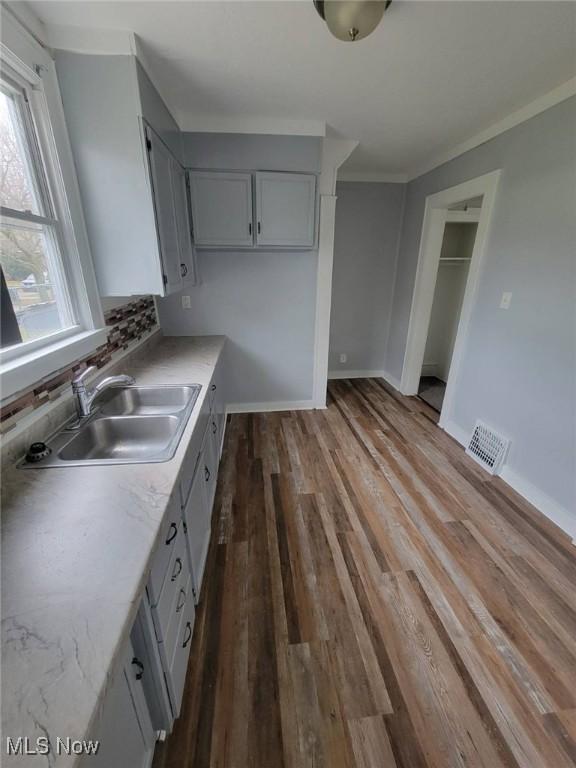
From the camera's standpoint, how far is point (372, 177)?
3422 mm

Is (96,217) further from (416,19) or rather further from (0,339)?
(416,19)

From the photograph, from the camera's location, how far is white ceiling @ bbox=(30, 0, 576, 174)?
4.04 ft

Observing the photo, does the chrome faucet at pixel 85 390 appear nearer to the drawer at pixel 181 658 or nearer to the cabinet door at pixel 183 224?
the drawer at pixel 181 658

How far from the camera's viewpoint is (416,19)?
1.25 m

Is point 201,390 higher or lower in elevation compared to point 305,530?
higher

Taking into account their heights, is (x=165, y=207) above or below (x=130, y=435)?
above

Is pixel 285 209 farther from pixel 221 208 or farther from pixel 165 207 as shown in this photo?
pixel 165 207

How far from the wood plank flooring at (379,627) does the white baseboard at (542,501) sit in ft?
0.18

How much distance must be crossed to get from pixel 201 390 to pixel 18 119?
1327 millimetres

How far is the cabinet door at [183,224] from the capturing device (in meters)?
2.03

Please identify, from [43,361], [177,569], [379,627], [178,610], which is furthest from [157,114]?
[379,627]

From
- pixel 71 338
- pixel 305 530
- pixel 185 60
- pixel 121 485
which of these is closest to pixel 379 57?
pixel 185 60

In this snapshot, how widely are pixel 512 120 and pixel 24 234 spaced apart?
2.93 m

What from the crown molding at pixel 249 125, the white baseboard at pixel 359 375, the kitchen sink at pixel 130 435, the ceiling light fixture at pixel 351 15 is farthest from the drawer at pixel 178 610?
the white baseboard at pixel 359 375
